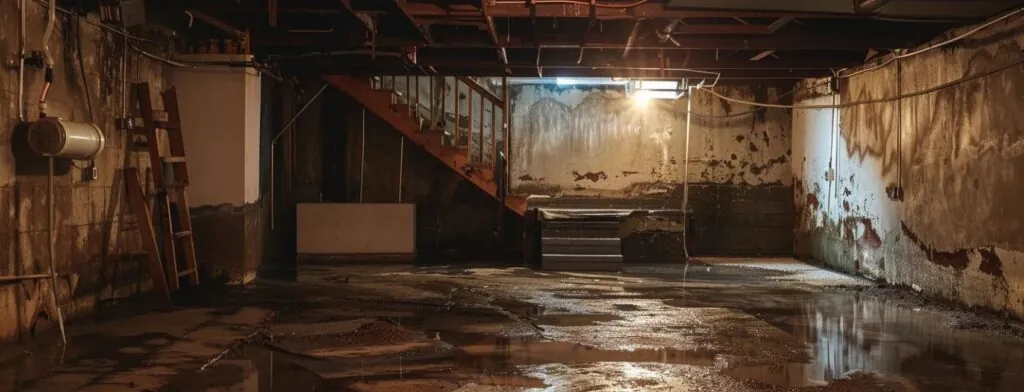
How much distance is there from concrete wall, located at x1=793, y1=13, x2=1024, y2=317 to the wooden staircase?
3.95 m

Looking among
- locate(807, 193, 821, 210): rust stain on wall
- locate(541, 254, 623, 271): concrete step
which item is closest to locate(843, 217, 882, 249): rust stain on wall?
locate(807, 193, 821, 210): rust stain on wall

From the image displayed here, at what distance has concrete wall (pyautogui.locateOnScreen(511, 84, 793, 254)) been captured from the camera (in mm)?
10953

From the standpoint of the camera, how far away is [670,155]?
11016 millimetres

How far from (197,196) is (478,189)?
4185mm

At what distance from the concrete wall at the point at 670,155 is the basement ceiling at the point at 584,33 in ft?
5.48

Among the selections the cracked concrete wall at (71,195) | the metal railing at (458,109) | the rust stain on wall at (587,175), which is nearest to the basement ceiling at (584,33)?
the cracked concrete wall at (71,195)

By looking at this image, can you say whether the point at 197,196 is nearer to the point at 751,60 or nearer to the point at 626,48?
the point at 626,48

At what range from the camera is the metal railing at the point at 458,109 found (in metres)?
10.4

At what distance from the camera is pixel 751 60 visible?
8.55m

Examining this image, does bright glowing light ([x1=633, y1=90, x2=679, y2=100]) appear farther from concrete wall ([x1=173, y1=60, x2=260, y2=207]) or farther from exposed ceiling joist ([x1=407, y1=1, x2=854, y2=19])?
concrete wall ([x1=173, y1=60, x2=260, y2=207])

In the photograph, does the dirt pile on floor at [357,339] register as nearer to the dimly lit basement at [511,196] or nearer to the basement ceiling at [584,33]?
the dimly lit basement at [511,196]

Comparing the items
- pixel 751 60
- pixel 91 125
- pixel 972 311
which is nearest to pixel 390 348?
pixel 91 125

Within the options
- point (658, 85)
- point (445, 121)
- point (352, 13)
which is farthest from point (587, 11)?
point (445, 121)

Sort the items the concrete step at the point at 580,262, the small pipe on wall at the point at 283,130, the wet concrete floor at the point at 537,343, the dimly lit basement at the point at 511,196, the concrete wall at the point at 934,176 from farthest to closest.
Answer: the small pipe on wall at the point at 283,130, the concrete step at the point at 580,262, the concrete wall at the point at 934,176, the dimly lit basement at the point at 511,196, the wet concrete floor at the point at 537,343
